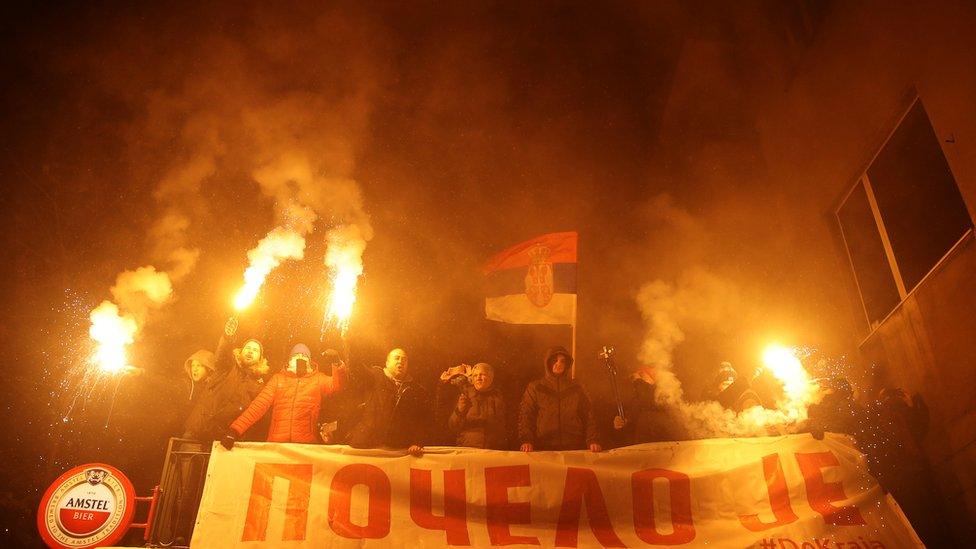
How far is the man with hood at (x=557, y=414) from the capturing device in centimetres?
598

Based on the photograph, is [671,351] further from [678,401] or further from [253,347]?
[253,347]

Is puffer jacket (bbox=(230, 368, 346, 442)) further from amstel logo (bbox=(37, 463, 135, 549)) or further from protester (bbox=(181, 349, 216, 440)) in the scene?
amstel logo (bbox=(37, 463, 135, 549))

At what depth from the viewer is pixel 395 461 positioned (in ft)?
17.8

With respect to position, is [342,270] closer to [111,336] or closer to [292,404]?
[111,336]

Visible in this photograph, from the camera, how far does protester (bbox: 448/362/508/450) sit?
597cm

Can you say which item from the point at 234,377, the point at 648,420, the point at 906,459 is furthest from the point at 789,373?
the point at 234,377

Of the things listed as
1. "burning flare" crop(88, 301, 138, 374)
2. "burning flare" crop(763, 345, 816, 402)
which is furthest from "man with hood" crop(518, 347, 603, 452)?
"burning flare" crop(88, 301, 138, 374)

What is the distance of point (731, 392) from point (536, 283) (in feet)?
10.2

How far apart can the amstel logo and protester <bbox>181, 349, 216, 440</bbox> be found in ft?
2.65

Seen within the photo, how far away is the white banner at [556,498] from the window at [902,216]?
250cm

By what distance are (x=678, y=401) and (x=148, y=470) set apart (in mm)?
5725

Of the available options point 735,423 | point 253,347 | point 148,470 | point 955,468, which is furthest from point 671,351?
point 148,470

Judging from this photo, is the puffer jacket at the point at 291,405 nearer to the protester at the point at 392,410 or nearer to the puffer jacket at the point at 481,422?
the protester at the point at 392,410

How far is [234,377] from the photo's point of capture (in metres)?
6.55
